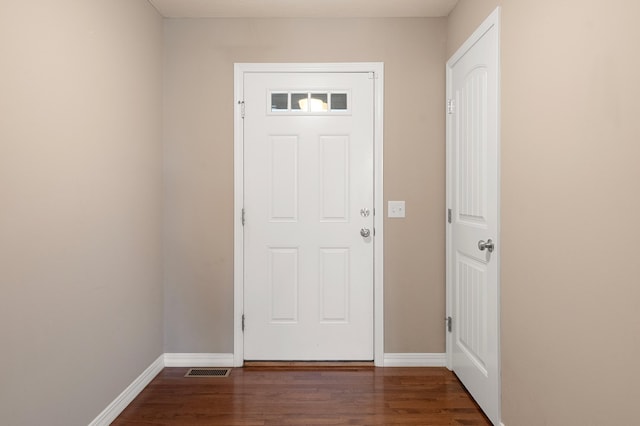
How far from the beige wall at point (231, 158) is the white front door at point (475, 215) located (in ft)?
0.55

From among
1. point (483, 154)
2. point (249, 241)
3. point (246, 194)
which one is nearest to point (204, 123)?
point (246, 194)

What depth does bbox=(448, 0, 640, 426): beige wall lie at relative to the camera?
122cm

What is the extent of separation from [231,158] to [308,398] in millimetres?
1679

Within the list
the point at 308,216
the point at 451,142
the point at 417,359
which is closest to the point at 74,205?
the point at 308,216

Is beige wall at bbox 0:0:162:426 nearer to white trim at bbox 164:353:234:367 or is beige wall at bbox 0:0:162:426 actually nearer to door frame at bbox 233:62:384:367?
white trim at bbox 164:353:234:367

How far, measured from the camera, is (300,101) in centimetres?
292

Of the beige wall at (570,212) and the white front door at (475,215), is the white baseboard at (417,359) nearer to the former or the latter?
the white front door at (475,215)

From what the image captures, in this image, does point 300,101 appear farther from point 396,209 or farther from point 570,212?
point 570,212

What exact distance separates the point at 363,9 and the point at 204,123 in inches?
53.5

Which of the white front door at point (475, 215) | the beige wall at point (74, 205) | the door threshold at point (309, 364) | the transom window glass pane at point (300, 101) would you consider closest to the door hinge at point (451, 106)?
the white front door at point (475, 215)

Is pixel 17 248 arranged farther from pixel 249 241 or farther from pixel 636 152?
pixel 636 152

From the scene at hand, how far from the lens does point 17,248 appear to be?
155 cm

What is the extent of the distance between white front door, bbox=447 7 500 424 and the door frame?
48 cm

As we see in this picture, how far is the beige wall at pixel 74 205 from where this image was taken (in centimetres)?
154
